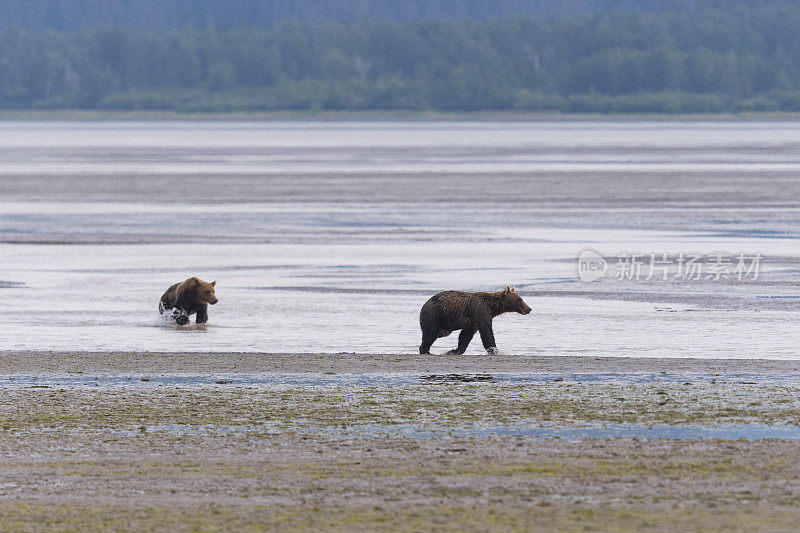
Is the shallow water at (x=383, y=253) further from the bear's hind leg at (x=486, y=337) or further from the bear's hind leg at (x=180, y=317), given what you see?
the bear's hind leg at (x=486, y=337)

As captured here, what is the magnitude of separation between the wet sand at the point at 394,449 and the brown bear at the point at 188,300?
4055mm

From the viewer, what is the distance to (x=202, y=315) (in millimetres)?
17750

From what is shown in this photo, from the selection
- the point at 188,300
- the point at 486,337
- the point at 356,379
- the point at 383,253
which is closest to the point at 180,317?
the point at 188,300

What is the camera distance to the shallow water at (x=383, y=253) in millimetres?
16141

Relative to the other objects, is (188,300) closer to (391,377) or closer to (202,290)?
(202,290)

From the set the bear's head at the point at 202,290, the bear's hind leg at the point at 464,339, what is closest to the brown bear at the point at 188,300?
the bear's head at the point at 202,290

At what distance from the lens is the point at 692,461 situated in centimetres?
891

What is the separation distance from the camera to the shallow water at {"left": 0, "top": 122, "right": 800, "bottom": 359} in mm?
16141

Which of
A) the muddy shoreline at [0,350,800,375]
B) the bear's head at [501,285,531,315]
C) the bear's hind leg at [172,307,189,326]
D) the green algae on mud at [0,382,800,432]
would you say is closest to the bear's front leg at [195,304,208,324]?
the bear's hind leg at [172,307,189,326]

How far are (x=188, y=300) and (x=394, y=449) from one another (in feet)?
A: 28.2

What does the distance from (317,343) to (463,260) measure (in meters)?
8.85

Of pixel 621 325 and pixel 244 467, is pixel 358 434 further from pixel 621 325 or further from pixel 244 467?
pixel 621 325

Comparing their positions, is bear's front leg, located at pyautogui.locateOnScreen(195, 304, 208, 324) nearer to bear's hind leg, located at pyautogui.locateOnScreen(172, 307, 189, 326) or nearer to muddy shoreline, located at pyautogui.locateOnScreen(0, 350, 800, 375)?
bear's hind leg, located at pyautogui.locateOnScreen(172, 307, 189, 326)

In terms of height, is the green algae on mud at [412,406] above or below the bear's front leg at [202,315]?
below
